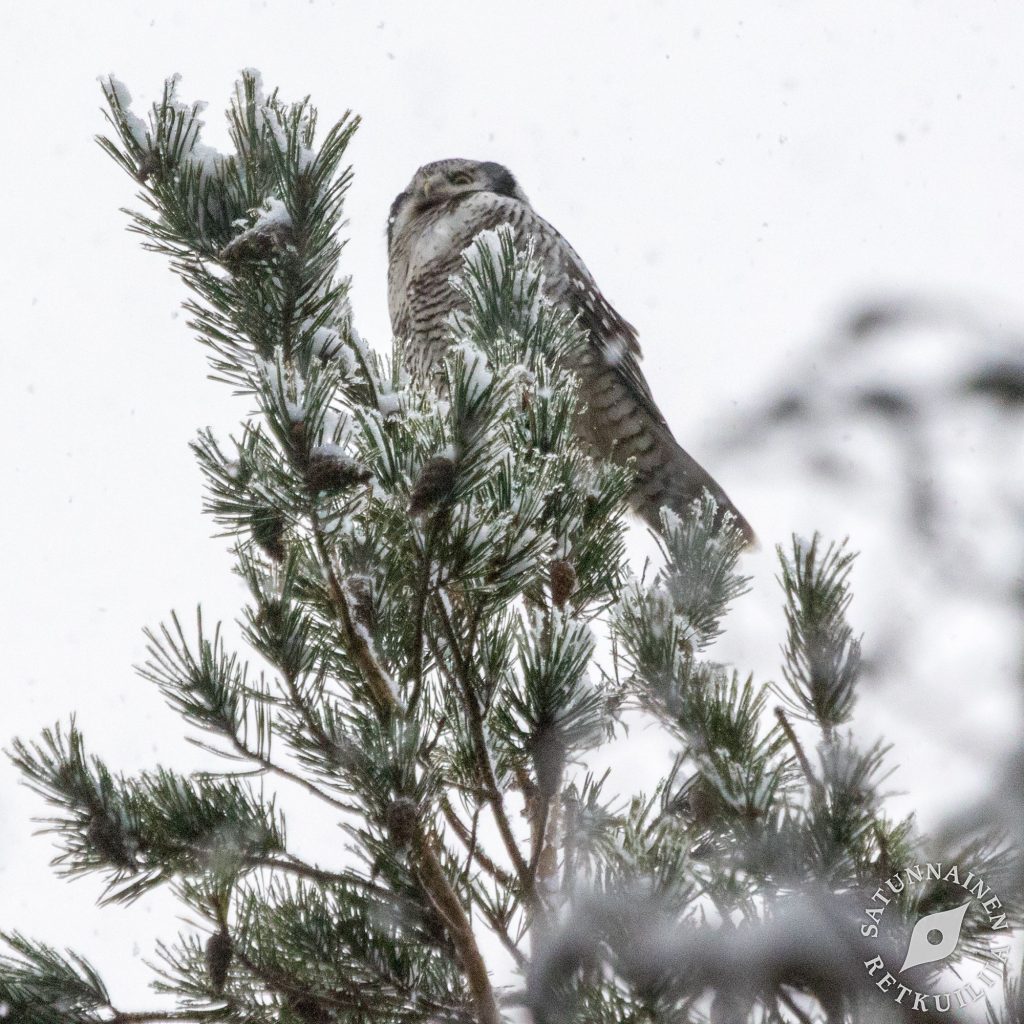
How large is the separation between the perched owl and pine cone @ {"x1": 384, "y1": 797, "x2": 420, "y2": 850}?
9.24 ft

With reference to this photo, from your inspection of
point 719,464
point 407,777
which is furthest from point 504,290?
point 719,464

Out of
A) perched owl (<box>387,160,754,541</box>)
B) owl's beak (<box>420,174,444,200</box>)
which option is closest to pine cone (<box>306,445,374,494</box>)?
perched owl (<box>387,160,754,541</box>)

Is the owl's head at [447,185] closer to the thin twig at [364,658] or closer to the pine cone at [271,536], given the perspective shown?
the pine cone at [271,536]

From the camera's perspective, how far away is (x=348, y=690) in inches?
71.3

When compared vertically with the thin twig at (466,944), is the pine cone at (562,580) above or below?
above

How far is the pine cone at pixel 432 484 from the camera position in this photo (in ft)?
4.83

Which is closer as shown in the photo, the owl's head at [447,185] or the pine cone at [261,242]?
the pine cone at [261,242]

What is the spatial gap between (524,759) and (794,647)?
0.41m

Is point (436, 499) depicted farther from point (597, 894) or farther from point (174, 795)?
point (174, 795)

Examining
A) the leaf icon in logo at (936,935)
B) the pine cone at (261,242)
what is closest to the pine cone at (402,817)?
the leaf icon in logo at (936,935)

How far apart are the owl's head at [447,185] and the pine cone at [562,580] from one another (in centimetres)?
333

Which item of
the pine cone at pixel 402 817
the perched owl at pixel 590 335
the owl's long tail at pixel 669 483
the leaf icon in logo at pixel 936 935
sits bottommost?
the pine cone at pixel 402 817

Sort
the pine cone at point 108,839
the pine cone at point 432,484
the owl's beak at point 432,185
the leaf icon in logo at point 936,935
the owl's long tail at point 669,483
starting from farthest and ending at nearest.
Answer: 1. the owl's beak at point 432,185
2. the owl's long tail at point 669,483
3. the pine cone at point 108,839
4. the pine cone at point 432,484
5. the leaf icon in logo at point 936,935

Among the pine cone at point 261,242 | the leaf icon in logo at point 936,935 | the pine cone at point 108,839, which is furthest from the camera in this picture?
the pine cone at point 108,839
